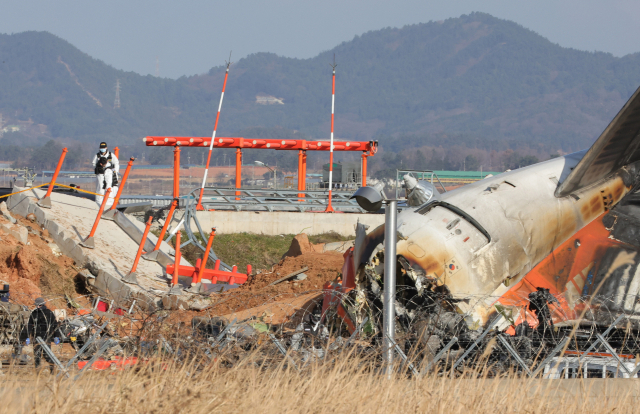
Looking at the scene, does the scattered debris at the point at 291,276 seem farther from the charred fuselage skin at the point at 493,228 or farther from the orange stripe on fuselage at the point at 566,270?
the orange stripe on fuselage at the point at 566,270

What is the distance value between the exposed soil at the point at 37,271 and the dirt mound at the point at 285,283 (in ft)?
10.2

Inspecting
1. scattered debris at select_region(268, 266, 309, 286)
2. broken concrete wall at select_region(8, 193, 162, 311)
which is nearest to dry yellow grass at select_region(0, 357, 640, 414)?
broken concrete wall at select_region(8, 193, 162, 311)

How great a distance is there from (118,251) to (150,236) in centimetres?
332

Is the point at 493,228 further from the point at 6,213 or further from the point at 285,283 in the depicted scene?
the point at 6,213

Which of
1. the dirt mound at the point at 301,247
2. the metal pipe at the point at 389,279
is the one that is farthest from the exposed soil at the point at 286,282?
the metal pipe at the point at 389,279

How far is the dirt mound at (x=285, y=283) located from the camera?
14891mm

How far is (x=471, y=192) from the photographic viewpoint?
11375mm

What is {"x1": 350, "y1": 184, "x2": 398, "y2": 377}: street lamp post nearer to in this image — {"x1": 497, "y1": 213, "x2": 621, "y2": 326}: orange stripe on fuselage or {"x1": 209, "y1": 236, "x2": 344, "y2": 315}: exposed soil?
{"x1": 497, "y1": 213, "x2": 621, "y2": 326}: orange stripe on fuselage

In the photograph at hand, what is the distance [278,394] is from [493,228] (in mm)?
5445

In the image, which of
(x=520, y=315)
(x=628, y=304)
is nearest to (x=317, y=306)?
(x=520, y=315)

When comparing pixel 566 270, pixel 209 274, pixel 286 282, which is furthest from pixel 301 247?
pixel 566 270

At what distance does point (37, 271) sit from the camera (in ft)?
47.2

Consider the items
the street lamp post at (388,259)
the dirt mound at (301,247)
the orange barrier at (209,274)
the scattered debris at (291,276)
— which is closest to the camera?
the street lamp post at (388,259)

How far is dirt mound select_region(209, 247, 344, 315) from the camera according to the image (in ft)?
48.9
